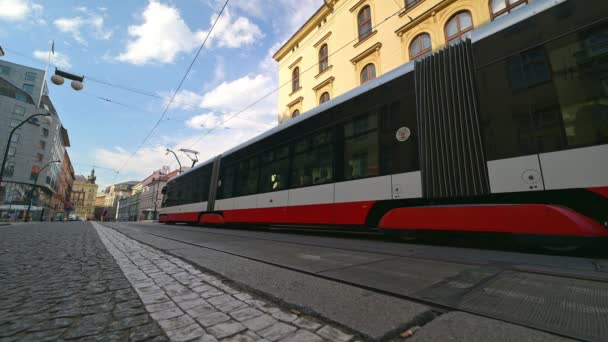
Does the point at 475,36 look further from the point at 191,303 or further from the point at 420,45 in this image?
the point at 420,45

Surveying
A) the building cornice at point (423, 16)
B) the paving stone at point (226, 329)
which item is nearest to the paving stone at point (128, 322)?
the paving stone at point (226, 329)

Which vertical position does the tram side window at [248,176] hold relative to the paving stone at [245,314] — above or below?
above

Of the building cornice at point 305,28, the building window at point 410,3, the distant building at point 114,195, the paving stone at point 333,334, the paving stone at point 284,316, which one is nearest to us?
the paving stone at point 333,334

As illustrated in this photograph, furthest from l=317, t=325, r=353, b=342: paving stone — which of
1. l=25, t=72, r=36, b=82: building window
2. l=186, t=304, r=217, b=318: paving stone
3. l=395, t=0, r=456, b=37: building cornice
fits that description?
l=25, t=72, r=36, b=82: building window

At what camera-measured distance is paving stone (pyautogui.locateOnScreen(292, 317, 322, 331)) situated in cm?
121

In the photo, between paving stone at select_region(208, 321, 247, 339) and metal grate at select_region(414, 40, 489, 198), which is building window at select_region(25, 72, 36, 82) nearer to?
metal grate at select_region(414, 40, 489, 198)

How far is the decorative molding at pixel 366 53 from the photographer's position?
42.5ft

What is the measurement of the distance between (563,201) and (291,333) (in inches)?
162

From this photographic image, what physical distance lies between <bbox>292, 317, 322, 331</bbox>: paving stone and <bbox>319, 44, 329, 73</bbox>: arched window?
649 inches

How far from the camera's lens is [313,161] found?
649cm

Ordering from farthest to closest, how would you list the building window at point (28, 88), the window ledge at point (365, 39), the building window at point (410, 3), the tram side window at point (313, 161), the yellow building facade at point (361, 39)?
the building window at point (28, 88)
the window ledge at point (365, 39)
the building window at point (410, 3)
the yellow building facade at point (361, 39)
the tram side window at point (313, 161)

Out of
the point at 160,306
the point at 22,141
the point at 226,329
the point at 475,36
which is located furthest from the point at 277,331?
the point at 22,141

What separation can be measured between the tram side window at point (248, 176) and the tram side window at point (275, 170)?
36 centimetres

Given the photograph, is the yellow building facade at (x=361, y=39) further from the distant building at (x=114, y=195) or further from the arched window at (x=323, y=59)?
the distant building at (x=114, y=195)
